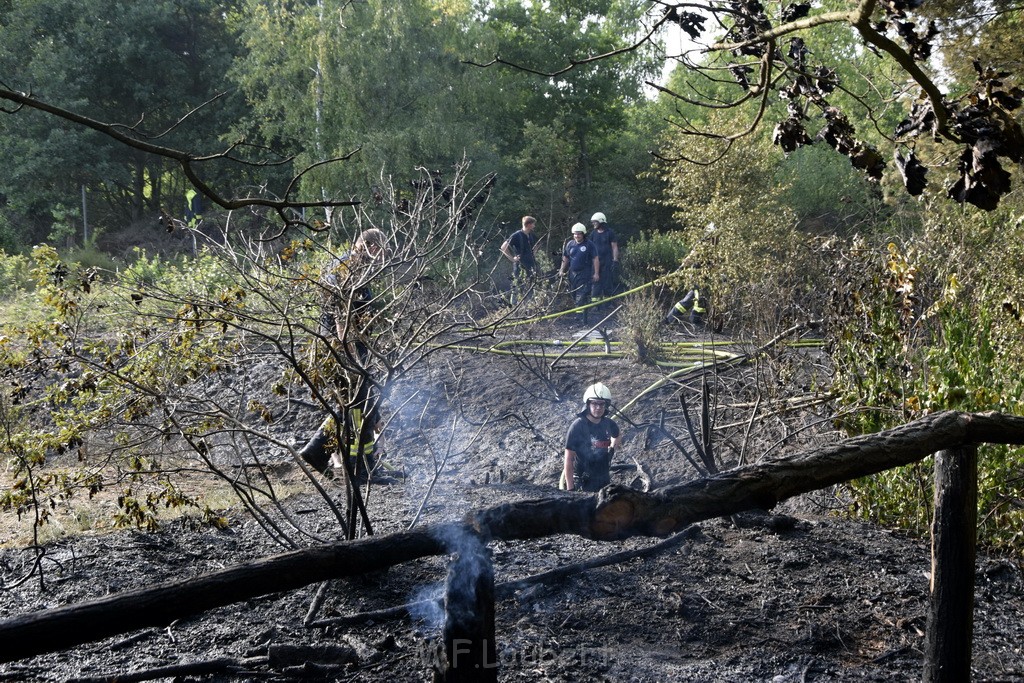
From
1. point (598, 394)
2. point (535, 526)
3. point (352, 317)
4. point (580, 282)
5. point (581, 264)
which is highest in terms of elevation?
point (581, 264)

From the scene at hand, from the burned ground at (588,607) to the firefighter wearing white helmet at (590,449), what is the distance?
950 millimetres

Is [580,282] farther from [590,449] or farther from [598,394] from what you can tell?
Result: [590,449]

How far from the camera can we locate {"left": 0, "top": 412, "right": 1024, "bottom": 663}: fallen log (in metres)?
2.31

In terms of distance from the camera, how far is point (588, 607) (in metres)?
4.60

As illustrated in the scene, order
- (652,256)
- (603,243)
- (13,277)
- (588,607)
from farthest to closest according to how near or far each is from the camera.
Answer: (13,277), (652,256), (603,243), (588,607)

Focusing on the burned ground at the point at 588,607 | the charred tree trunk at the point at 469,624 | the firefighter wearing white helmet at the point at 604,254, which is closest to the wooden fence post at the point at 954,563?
the burned ground at the point at 588,607

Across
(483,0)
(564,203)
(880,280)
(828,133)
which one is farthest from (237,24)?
(828,133)

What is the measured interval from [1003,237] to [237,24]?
74.4ft

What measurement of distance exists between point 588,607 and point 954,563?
6.03ft

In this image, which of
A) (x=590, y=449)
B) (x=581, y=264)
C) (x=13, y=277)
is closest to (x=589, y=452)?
(x=590, y=449)

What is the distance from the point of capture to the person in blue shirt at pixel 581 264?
15023 mm

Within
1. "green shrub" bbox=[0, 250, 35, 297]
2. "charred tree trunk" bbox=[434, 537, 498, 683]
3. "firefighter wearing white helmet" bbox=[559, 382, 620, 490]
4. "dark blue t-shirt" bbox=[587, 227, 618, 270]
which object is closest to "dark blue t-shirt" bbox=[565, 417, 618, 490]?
"firefighter wearing white helmet" bbox=[559, 382, 620, 490]

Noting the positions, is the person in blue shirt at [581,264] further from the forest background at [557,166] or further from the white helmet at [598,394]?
the white helmet at [598,394]

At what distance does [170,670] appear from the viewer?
3580 millimetres
